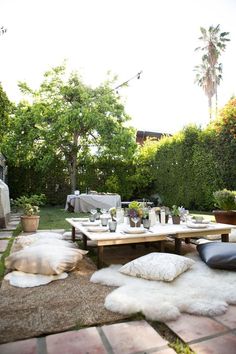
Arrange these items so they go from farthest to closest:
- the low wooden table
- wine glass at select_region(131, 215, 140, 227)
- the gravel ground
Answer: wine glass at select_region(131, 215, 140, 227) < the low wooden table < the gravel ground

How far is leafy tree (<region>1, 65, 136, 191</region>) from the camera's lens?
10484 millimetres

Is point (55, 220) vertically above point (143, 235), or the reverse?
point (143, 235)

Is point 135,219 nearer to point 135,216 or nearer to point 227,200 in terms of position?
point 135,216

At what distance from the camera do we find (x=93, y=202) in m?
8.63

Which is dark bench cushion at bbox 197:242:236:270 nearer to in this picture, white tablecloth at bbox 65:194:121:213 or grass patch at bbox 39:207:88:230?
grass patch at bbox 39:207:88:230

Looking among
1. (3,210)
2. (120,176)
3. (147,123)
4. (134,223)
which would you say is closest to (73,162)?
(120,176)

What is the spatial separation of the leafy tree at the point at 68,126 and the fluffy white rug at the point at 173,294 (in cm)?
841

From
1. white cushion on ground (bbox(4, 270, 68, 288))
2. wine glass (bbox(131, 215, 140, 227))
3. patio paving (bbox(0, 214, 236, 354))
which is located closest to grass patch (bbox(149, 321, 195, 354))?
patio paving (bbox(0, 214, 236, 354))

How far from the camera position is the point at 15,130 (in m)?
10.5

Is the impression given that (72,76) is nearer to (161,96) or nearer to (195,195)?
(161,96)

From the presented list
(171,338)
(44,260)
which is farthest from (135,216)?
(171,338)

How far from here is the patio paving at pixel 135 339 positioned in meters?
1.43

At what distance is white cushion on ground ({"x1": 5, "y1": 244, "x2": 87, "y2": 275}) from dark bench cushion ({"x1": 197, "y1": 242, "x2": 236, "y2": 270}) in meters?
1.33

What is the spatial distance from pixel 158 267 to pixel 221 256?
665 mm
